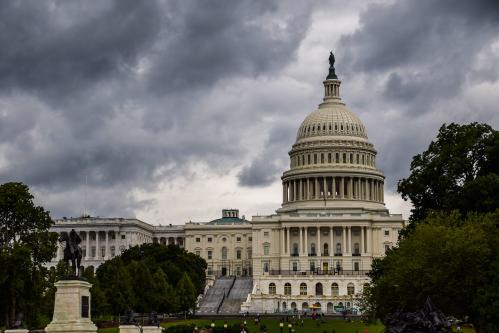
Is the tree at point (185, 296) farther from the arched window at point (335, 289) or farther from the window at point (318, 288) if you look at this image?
the arched window at point (335, 289)

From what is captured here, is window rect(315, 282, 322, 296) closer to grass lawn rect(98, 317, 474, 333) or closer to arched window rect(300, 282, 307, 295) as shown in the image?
arched window rect(300, 282, 307, 295)

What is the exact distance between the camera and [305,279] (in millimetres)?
182875

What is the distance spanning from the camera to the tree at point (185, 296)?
13988 centimetres

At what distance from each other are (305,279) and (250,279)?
17.2 metres

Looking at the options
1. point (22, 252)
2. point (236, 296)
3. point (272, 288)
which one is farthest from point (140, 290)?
point (272, 288)

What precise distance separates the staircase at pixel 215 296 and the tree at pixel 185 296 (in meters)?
8.05

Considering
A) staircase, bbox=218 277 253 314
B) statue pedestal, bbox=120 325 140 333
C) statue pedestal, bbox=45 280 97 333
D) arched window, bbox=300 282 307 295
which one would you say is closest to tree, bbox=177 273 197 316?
staircase, bbox=218 277 253 314

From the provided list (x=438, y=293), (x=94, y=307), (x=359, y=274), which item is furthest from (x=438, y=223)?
(x=359, y=274)

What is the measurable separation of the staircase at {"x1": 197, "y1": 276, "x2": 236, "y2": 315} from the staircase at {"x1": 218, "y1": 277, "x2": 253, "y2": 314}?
2.56ft

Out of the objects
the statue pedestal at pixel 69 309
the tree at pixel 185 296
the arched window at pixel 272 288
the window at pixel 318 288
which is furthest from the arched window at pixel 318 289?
the statue pedestal at pixel 69 309

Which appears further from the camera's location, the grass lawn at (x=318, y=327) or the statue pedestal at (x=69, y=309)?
the grass lawn at (x=318, y=327)

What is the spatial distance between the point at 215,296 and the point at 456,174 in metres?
93.1

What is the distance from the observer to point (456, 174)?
3546 inches

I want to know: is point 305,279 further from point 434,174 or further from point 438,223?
point 438,223
